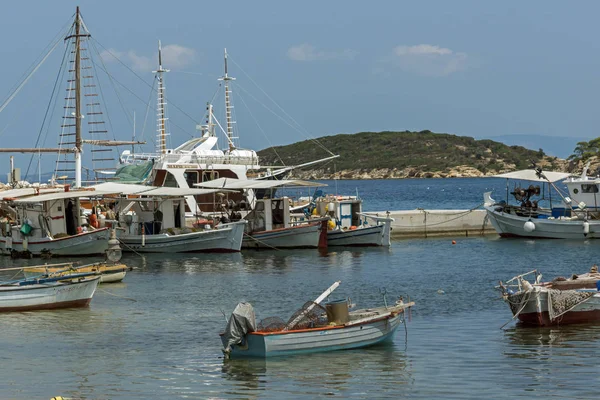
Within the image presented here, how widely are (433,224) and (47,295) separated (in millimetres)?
29825

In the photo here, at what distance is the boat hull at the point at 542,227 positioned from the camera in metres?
49.5

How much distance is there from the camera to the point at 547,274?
35625mm

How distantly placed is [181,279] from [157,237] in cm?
955

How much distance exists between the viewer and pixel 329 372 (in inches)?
754

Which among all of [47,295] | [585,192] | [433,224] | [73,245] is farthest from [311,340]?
[585,192]

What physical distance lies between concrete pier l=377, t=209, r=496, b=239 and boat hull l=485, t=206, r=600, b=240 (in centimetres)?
168

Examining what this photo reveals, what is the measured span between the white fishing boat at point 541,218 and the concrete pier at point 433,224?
5.75 feet

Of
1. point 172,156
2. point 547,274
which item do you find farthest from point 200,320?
point 172,156

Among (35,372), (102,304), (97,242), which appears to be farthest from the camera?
(97,242)

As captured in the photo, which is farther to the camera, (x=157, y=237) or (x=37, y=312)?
(x=157, y=237)

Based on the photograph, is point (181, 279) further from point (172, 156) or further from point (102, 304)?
point (172, 156)

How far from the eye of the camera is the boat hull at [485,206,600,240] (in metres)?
49.5

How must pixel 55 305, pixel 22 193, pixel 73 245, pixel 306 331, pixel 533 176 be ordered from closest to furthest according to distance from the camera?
pixel 306 331
pixel 55 305
pixel 73 245
pixel 22 193
pixel 533 176

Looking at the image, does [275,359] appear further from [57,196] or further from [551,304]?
[57,196]
